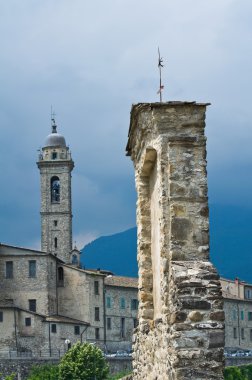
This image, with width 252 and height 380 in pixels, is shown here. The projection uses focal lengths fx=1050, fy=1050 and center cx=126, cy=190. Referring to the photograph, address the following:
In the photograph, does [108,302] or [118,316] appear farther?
[118,316]

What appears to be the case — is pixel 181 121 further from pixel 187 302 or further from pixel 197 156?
pixel 187 302

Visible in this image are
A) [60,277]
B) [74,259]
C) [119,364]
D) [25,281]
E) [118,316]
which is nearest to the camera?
[119,364]

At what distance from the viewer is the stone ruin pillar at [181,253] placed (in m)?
9.59

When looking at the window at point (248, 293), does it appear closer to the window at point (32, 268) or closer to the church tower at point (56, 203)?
the church tower at point (56, 203)

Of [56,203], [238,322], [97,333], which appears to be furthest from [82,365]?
[56,203]

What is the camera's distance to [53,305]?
269ft

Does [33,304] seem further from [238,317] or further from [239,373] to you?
[238,317]

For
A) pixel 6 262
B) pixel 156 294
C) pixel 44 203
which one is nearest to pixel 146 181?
pixel 156 294

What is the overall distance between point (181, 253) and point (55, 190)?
329ft

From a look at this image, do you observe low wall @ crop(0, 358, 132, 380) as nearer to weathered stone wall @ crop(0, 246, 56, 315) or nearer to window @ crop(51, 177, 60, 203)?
weathered stone wall @ crop(0, 246, 56, 315)

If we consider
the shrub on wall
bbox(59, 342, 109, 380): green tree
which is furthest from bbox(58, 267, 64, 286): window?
the shrub on wall

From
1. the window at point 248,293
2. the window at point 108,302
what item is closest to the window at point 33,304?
the window at point 108,302

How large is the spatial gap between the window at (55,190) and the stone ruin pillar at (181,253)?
9822 cm

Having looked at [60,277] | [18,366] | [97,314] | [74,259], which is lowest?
[18,366]
